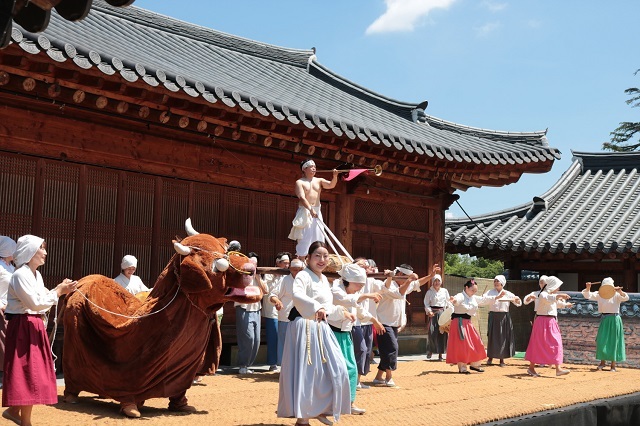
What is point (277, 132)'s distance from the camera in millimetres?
11125

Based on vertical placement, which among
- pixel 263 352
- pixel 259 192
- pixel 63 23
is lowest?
pixel 263 352

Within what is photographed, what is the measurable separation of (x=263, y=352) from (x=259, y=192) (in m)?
Result: 2.54

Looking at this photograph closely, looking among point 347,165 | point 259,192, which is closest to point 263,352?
point 259,192

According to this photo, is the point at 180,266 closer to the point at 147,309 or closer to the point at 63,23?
the point at 147,309

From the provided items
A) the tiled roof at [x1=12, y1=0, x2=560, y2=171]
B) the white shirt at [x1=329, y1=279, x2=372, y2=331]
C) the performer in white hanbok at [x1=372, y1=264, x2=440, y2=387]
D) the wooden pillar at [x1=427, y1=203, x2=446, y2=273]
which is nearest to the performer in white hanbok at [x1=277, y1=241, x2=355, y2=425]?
the white shirt at [x1=329, y1=279, x2=372, y2=331]

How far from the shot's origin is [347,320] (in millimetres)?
7457

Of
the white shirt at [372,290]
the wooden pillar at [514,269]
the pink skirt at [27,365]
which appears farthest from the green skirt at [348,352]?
the wooden pillar at [514,269]

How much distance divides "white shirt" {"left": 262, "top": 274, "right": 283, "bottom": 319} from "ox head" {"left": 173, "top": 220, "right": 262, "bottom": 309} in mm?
3959

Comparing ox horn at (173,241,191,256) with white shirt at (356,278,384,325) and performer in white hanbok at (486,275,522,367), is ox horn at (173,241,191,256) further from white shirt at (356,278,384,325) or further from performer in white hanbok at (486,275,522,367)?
performer in white hanbok at (486,275,522,367)

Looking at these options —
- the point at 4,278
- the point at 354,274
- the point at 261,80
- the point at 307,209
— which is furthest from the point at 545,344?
the point at 4,278

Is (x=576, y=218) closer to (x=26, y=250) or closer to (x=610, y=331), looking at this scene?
(x=610, y=331)

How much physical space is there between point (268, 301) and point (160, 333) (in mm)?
4124

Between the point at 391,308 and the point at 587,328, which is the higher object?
the point at 391,308

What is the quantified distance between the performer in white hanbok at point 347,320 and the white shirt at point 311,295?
464mm
